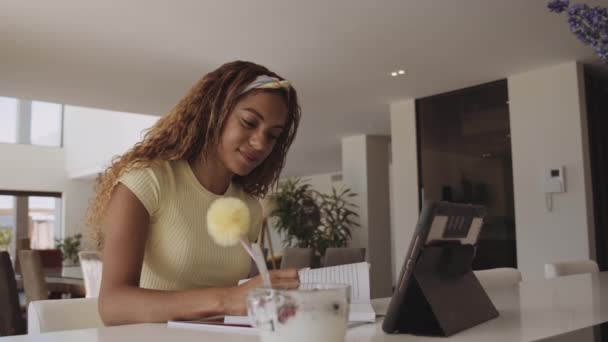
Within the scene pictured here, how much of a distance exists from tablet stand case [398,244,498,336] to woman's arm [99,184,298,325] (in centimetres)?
21

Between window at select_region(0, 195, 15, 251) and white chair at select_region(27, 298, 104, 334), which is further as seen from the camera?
window at select_region(0, 195, 15, 251)

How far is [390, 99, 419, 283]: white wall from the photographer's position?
6.90m

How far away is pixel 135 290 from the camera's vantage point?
3.72 ft

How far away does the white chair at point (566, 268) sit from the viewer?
2.64 metres

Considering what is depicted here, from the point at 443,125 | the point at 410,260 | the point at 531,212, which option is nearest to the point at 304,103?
the point at 443,125

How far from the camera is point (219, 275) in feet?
4.73

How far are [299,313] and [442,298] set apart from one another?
0.38 metres

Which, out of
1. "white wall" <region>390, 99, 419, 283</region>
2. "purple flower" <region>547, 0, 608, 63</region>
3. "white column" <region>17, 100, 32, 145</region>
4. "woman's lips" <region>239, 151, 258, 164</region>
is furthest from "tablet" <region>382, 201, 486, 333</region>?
"white column" <region>17, 100, 32, 145</region>

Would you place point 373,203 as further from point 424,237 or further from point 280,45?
point 424,237

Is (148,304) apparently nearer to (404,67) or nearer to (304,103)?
(404,67)

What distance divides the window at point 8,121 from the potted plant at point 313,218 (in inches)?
239

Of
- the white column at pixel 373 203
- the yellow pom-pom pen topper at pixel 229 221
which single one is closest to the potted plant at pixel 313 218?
the white column at pixel 373 203

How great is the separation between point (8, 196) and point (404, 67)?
9.42m

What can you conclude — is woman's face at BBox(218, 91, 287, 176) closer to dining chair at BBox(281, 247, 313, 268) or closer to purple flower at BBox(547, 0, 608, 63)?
purple flower at BBox(547, 0, 608, 63)
